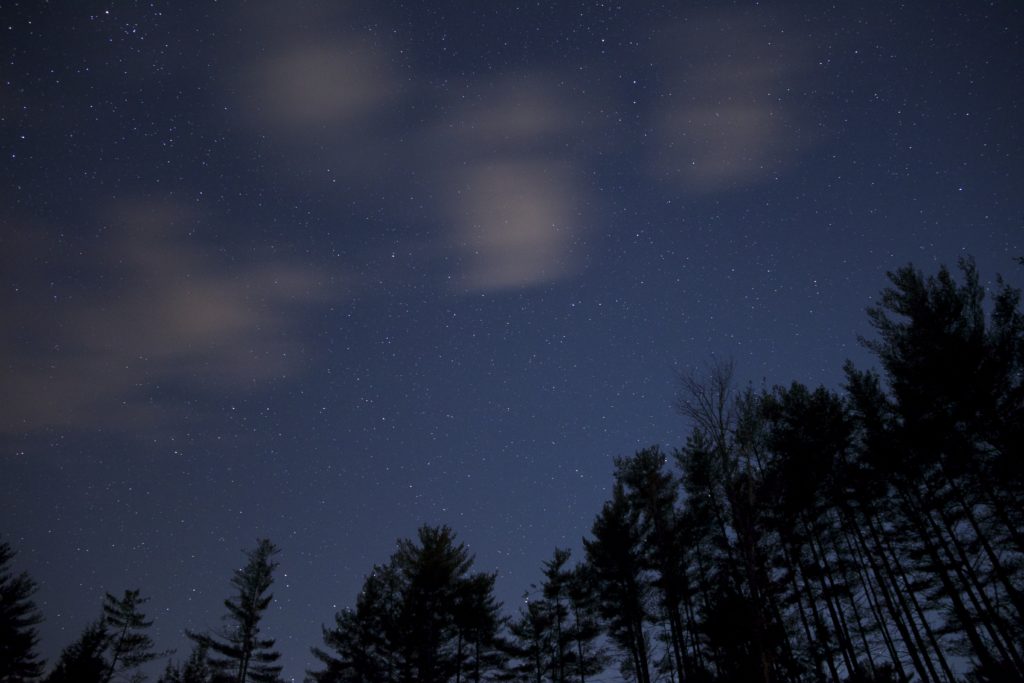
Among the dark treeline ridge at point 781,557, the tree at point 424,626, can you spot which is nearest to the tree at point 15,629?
the dark treeline ridge at point 781,557

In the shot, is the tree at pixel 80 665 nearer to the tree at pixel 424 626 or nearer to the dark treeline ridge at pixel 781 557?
the dark treeline ridge at pixel 781 557

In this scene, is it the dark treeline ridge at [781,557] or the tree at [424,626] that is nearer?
the dark treeline ridge at [781,557]

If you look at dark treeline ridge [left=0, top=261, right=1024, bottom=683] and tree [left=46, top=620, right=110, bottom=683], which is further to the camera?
tree [left=46, top=620, right=110, bottom=683]

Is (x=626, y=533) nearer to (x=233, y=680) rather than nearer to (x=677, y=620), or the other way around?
(x=677, y=620)

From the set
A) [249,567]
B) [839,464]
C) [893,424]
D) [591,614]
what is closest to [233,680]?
[249,567]

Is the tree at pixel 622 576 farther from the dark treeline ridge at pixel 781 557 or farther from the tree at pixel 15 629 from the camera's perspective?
the tree at pixel 15 629

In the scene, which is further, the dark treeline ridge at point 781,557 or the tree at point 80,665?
the tree at point 80,665

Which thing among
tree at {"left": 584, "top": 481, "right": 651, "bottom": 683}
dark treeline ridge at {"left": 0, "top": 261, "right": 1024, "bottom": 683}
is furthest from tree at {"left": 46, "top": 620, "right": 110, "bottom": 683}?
tree at {"left": 584, "top": 481, "right": 651, "bottom": 683}

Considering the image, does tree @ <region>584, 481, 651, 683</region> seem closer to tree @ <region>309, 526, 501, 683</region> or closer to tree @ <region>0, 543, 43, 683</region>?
tree @ <region>309, 526, 501, 683</region>

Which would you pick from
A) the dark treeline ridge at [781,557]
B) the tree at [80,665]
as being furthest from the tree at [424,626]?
the tree at [80,665]

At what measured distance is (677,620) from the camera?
22.5 m

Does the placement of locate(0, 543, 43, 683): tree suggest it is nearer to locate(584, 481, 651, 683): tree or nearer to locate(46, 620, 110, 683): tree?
locate(46, 620, 110, 683): tree

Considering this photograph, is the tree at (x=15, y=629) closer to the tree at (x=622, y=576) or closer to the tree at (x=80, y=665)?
the tree at (x=80, y=665)

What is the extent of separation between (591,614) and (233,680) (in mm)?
22323
